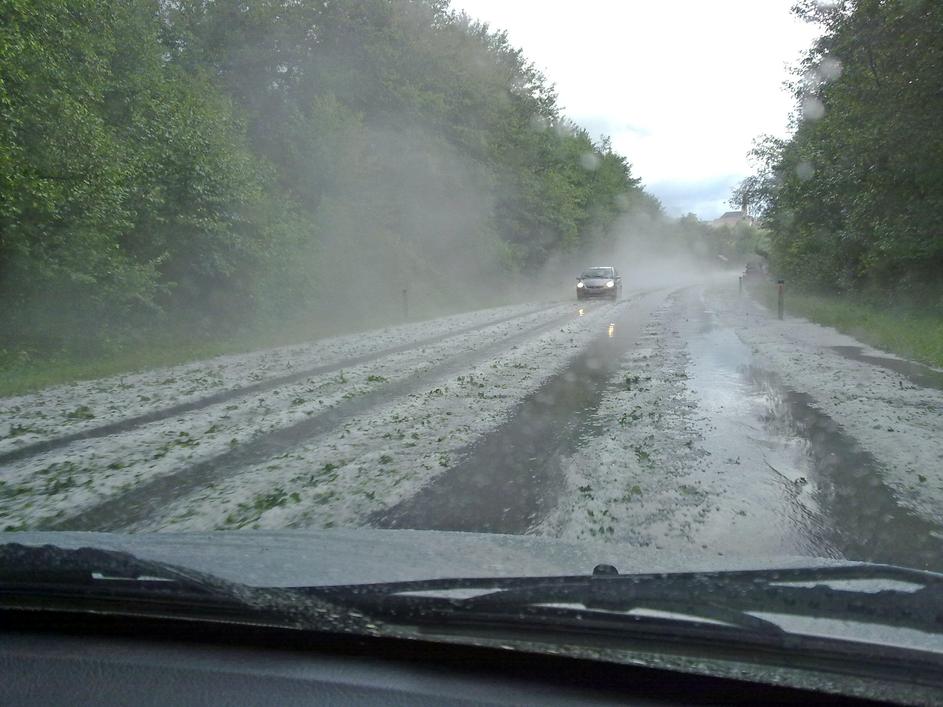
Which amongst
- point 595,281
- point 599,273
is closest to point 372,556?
point 595,281

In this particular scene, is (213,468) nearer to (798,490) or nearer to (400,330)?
(798,490)

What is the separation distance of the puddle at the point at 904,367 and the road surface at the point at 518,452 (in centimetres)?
11

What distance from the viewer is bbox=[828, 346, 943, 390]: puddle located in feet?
36.8

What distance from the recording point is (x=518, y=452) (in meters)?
7.19

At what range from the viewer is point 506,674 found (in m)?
2.21

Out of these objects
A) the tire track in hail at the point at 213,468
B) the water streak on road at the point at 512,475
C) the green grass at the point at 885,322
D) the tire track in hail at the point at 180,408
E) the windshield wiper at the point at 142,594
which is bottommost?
the tire track in hail at the point at 180,408

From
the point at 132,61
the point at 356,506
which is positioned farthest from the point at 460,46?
the point at 356,506

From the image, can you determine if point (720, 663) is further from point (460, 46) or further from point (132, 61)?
point (460, 46)

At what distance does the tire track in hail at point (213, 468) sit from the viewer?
5.36 m

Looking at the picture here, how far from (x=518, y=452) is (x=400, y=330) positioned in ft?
54.0

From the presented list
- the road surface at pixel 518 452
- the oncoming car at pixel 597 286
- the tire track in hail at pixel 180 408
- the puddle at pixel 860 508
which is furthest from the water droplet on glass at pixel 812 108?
the puddle at pixel 860 508

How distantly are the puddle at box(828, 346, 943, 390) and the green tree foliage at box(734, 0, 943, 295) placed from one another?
6.29 meters

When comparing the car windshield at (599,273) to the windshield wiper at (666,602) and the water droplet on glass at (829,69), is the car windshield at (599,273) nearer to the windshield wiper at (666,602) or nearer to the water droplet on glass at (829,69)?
the water droplet on glass at (829,69)

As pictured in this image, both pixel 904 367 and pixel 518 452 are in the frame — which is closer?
pixel 518 452
